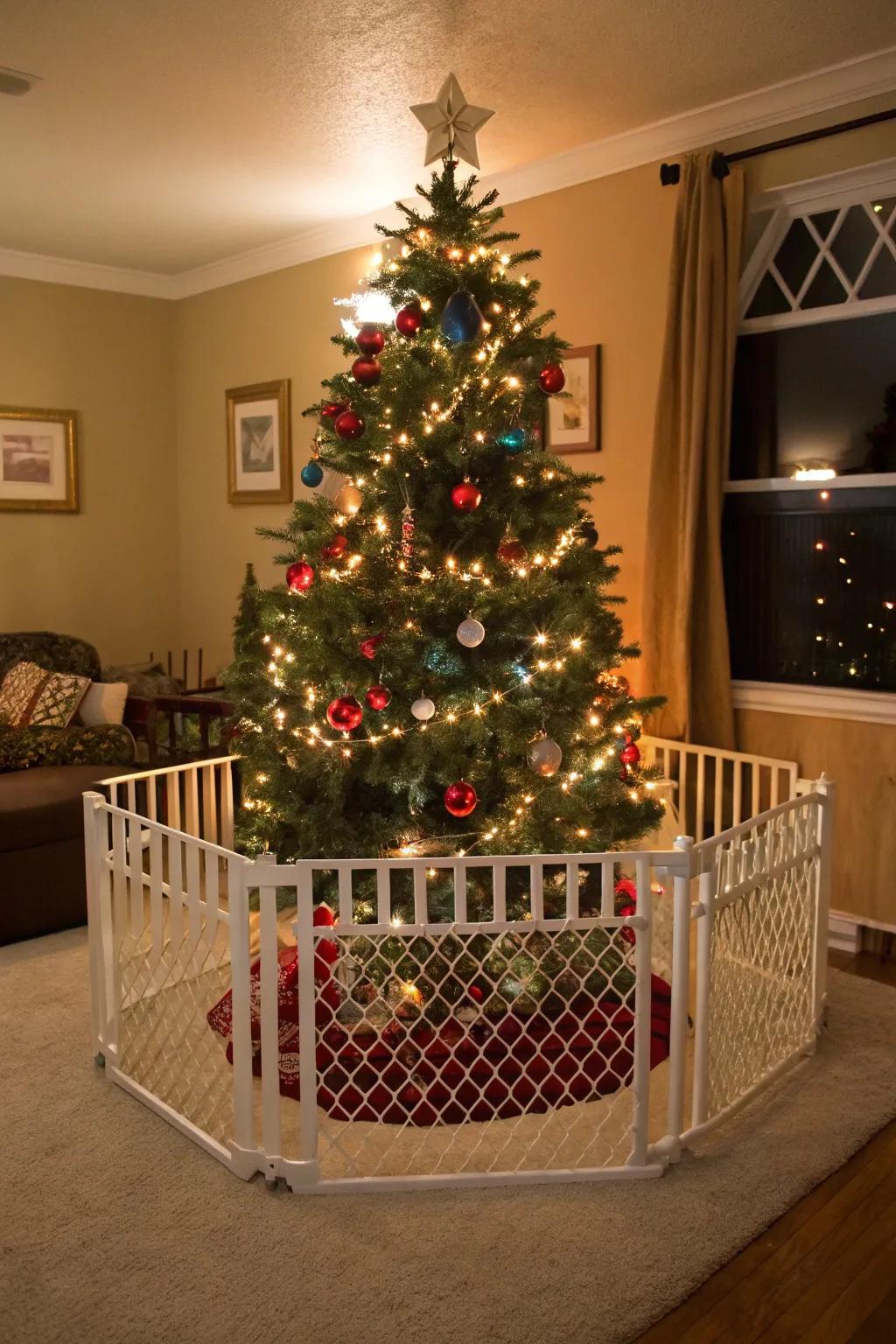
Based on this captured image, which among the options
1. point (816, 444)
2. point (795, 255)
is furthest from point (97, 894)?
point (795, 255)

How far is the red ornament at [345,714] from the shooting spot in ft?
8.62

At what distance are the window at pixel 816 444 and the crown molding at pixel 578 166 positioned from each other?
252mm

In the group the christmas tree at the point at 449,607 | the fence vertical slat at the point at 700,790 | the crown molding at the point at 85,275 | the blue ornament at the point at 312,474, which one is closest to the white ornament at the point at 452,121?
the christmas tree at the point at 449,607

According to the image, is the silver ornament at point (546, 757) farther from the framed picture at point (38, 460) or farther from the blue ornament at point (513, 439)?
the framed picture at point (38, 460)

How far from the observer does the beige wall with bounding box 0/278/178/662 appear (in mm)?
5727

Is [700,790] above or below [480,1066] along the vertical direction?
above

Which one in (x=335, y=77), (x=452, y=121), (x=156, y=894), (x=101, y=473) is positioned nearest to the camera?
(x=156, y=894)

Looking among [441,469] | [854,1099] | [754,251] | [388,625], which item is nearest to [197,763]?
[388,625]

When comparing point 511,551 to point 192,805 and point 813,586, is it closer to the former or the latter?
point 192,805

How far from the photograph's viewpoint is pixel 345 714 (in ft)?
8.61

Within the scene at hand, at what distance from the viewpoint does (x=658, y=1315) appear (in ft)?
6.29

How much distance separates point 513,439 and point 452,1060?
4.99 ft

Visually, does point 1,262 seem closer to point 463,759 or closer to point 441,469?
point 441,469

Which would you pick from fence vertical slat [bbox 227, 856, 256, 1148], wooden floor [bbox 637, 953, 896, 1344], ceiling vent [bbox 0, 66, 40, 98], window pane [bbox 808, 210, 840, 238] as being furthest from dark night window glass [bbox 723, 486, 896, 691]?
ceiling vent [bbox 0, 66, 40, 98]
